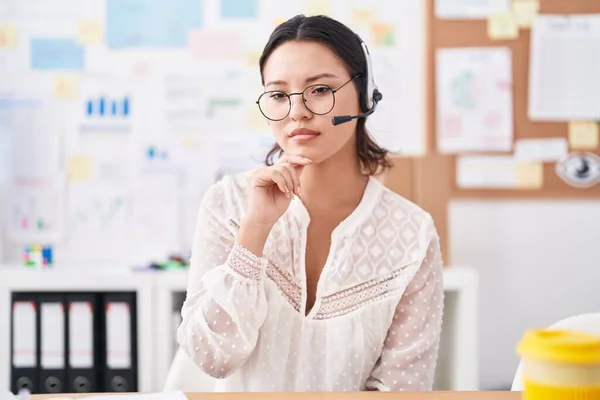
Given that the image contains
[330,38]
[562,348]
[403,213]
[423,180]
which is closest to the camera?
[562,348]

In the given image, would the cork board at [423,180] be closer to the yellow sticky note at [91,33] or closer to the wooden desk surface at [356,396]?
the yellow sticky note at [91,33]

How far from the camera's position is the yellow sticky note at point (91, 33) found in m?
2.78

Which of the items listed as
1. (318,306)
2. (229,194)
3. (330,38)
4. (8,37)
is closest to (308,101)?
(330,38)

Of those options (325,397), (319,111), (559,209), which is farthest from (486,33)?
(325,397)

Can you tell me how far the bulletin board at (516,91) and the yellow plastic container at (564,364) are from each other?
6.51 ft

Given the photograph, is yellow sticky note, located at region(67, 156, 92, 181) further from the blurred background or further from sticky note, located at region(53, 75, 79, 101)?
sticky note, located at region(53, 75, 79, 101)

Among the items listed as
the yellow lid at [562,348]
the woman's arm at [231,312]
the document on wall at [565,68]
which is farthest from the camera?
the document on wall at [565,68]

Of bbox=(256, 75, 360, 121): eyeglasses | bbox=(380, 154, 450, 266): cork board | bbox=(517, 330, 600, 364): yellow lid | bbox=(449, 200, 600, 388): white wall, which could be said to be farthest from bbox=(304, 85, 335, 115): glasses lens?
bbox=(449, 200, 600, 388): white wall

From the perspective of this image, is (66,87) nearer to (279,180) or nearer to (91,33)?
(91,33)

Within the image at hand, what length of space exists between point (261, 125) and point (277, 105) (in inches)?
55.3

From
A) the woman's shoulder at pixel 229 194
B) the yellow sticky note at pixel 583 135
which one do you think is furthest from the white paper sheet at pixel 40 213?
the yellow sticky note at pixel 583 135

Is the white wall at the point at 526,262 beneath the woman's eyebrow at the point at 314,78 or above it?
beneath

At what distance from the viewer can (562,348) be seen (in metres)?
0.77

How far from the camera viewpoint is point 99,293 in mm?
2459
